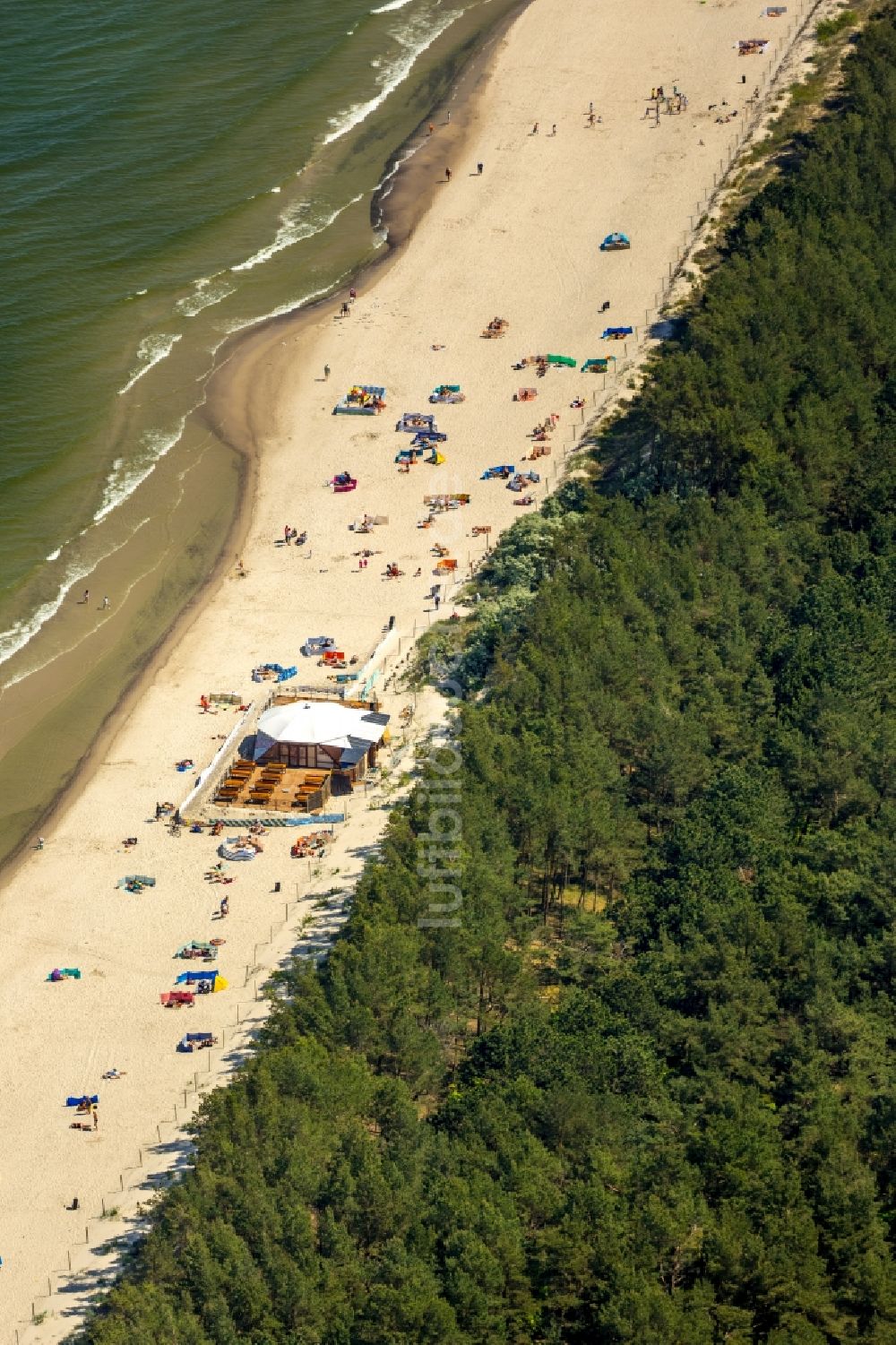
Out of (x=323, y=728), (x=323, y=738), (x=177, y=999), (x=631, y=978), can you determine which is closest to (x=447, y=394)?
(x=323, y=728)

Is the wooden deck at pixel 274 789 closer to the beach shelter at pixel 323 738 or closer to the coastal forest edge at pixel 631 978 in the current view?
the beach shelter at pixel 323 738

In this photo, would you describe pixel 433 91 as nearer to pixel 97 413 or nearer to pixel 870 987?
pixel 97 413

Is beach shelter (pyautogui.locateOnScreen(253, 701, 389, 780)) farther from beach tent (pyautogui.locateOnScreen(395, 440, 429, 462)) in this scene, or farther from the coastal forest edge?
beach tent (pyautogui.locateOnScreen(395, 440, 429, 462))

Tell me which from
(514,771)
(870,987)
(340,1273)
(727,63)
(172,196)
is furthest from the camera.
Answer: (727,63)

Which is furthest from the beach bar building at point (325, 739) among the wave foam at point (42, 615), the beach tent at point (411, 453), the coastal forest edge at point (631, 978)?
the beach tent at point (411, 453)

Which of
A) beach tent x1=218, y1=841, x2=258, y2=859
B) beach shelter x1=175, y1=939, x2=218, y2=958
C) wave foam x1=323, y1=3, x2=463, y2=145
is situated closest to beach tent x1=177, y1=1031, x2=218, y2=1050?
beach shelter x1=175, y1=939, x2=218, y2=958

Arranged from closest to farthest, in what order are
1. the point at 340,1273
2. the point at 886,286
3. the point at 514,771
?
the point at 340,1273 < the point at 514,771 < the point at 886,286

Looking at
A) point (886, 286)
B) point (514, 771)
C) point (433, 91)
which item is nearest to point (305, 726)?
point (514, 771)
